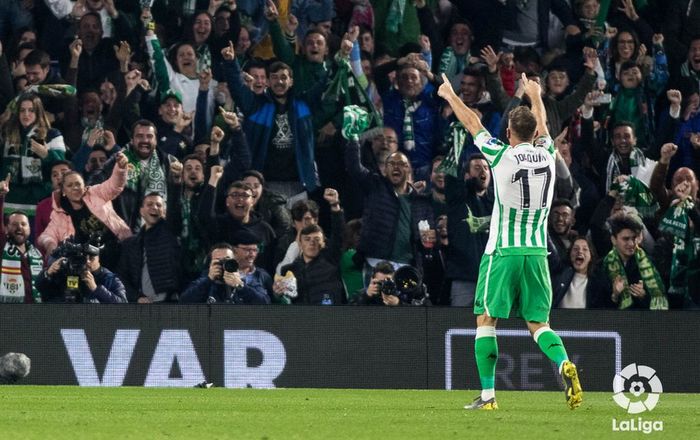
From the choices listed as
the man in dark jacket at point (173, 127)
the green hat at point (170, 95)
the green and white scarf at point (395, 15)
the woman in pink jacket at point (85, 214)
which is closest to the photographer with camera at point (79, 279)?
the woman in pink jacket at point (85, 214)

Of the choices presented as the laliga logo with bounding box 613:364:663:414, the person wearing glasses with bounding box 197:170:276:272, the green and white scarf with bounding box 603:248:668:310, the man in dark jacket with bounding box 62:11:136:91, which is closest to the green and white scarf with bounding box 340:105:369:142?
the person wearing glasses with bounding box 197:170:276:272

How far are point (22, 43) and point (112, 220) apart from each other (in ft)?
9.23

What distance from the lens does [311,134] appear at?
1655 cm

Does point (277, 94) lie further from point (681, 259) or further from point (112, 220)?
point (681, 259)

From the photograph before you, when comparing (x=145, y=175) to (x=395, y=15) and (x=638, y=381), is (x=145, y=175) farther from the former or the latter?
(x=638, y=381)

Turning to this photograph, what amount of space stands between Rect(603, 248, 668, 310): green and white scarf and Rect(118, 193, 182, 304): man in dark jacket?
15.8 ft

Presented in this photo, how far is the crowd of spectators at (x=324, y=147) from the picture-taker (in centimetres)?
1541

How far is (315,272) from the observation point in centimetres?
1541

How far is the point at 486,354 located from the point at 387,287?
4.86 m

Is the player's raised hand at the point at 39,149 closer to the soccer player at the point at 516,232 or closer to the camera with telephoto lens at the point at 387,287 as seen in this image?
the camera with telephoto lens at the point at 387,287

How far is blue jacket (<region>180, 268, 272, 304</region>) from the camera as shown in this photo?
49.5ft

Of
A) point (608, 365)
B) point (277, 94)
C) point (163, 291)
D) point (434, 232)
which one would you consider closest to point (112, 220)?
point (163, 291)

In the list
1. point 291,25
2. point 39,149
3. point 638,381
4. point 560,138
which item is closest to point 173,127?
point 39,149

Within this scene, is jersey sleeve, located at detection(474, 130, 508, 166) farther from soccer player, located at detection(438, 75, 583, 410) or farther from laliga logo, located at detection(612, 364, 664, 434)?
laliga logo, located at detection(612, 364, 664, 434)
